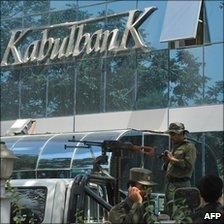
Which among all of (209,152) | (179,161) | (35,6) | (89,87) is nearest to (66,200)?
(179,161)

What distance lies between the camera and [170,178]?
8211mm

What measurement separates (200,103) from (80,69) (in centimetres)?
398

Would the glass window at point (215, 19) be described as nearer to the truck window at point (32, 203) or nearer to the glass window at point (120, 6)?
the glass window at point (120, 6)

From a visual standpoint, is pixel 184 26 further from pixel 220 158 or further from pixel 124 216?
pixel 124 216

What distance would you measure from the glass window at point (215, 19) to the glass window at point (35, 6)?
17.1 ft

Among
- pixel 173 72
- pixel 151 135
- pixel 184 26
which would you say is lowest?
pixel 151 135

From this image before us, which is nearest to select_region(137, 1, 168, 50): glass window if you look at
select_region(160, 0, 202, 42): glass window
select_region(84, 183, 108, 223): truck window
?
select_region(160, 0, 202, 42): glass window

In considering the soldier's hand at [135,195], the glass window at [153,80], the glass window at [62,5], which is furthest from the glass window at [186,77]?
the soldier's hand at [135,195]

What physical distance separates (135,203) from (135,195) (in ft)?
0.54

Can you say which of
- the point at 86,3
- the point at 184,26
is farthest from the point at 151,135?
the point at 86,3

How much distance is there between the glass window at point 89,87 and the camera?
2009 cm

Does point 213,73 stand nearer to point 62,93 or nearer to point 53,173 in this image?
point 62,93

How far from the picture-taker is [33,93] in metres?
21.3

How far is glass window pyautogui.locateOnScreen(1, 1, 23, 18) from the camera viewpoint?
22.4m
